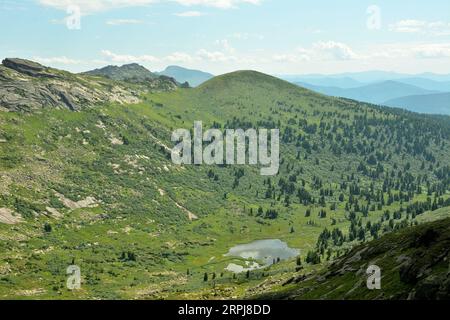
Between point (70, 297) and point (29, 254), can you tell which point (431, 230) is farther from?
point (29, 254)

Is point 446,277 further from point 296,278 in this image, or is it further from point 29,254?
point 29,254

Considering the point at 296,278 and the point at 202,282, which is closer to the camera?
the point at 296,278

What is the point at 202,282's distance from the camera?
160 m

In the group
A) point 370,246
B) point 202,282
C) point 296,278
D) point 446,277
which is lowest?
point 202,282

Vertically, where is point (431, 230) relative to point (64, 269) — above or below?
above
